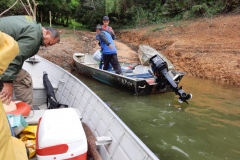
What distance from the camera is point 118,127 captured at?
207 centimetres

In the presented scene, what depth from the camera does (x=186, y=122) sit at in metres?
3.93

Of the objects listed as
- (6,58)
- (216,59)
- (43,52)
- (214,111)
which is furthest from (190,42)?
(6,58)

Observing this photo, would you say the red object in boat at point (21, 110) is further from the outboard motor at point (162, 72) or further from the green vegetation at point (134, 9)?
the green vegetation at point (134, 9)

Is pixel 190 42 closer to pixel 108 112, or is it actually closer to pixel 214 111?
pixel 214 111

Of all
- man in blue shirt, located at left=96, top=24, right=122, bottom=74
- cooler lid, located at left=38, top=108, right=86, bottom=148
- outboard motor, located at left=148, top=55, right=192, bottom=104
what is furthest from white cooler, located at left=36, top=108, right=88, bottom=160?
man in blue shirt, located at left=96, top=24, right=122, bottom=74

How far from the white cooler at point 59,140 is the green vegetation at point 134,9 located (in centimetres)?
1385

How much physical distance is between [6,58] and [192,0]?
1826cm

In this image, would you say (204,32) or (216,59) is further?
(204,32)

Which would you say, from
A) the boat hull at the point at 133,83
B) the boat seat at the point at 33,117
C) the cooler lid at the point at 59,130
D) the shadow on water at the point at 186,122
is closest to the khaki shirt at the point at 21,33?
the boat seat at the point at 33,117

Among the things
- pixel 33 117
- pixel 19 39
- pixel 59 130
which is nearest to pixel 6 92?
pixel 33 117

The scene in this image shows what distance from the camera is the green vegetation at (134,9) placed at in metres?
13.8

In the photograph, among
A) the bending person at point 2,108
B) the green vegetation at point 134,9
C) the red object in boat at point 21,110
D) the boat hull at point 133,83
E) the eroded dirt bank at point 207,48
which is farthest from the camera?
the green vegetation at point 134,9

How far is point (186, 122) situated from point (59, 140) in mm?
3064

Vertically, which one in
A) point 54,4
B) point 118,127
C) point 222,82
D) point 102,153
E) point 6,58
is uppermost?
point 54,4
